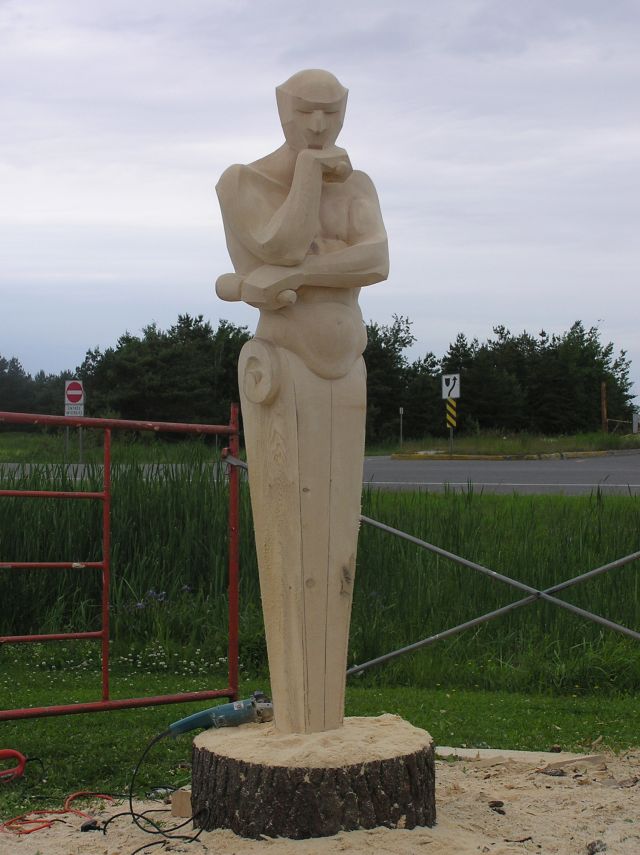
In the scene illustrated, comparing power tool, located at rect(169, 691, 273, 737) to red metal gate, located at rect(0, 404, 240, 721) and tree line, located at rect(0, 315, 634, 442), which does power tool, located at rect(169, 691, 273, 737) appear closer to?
red metal gate, located at rect(0, 404, 240, 721)

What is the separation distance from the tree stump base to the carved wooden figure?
0.22 meters

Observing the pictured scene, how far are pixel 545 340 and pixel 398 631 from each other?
30256 millimetres

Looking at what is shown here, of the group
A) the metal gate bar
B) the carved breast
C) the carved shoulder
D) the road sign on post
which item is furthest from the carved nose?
the road sign on post

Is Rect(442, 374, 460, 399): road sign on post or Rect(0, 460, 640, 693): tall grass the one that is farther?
Rect(442, 374, 460, 399): road sign on post

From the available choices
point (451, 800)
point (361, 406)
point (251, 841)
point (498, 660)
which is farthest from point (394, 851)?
point (498, 660)

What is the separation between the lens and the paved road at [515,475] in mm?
13555

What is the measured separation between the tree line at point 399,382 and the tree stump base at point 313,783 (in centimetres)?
2268

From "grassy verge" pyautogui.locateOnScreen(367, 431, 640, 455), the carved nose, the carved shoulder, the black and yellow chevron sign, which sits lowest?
"grassy verge" pyautogui.locateOnScreen(367, 431, 640, 455)

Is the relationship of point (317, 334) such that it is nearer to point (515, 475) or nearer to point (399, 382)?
point (515, 475)

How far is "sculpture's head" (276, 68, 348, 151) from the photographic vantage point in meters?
3.65

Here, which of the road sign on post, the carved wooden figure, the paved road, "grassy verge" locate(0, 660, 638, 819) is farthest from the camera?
the road sign on post

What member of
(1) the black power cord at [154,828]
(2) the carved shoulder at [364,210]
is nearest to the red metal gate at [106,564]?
(1) the black power cord at [154,828]

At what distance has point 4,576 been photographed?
7141 millimetres

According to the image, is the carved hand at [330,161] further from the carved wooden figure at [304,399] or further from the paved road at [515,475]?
the paved road at [515,475]
